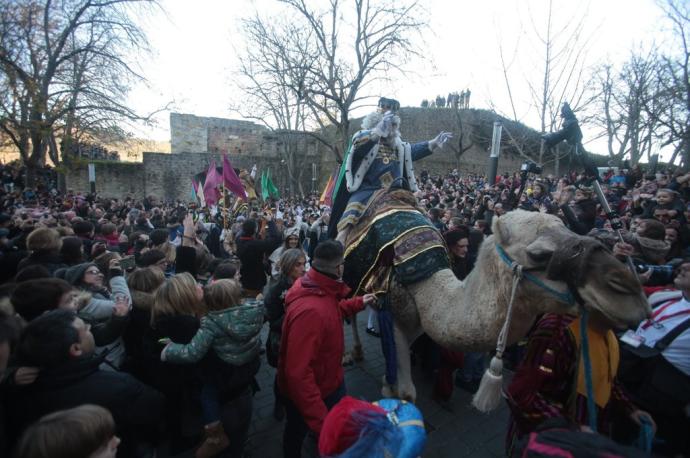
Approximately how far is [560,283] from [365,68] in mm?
18109

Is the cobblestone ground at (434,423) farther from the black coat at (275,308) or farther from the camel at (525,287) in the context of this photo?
the camel at (525,287)

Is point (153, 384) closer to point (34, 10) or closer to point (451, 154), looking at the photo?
point (34, 10)

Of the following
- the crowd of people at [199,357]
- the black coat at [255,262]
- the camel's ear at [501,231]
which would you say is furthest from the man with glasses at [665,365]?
the black coat at [255,262]

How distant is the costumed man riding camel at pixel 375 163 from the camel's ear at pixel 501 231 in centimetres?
214

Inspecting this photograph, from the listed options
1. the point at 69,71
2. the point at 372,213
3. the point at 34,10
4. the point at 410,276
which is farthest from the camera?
the point at 69,71

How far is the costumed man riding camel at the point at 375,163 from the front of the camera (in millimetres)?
4563

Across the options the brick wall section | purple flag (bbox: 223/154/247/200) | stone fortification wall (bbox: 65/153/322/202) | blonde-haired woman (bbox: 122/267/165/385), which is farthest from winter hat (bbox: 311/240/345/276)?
stone fortification wall (bbox: 65/153/322/202)

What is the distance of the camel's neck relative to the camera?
229 centimetres

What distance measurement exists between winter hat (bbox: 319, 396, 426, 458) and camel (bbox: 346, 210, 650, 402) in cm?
110

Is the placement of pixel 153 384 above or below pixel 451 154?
below

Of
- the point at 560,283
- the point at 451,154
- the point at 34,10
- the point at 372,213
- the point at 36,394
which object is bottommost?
the point at 36,394

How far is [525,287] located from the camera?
2164 millimetres

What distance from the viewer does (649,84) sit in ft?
60.3

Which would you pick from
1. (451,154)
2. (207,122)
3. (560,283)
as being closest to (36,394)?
(560,283)
